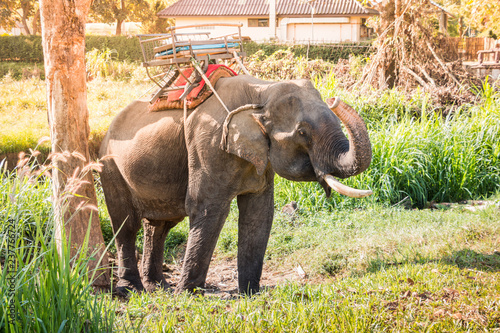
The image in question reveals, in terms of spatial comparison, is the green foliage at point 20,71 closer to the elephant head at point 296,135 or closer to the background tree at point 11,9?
the background tree at point 11,9

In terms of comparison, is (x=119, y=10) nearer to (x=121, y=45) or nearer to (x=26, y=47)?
(x=121, y=45)

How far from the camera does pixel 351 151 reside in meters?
3.87

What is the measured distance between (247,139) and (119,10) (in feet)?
110

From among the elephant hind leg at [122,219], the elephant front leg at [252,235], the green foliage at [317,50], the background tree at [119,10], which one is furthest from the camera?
the background tree at [119,10]

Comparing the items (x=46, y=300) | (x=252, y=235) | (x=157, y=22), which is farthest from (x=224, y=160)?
(x=157, y=22)

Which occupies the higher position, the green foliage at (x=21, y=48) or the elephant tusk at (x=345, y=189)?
the green foliage at (x=21, y=48)

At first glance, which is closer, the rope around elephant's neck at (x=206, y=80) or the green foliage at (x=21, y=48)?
the rope around elephant's neck at (x=206, y=80)

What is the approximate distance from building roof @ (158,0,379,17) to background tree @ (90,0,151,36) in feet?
4.75

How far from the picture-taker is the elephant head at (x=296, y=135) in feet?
13.1

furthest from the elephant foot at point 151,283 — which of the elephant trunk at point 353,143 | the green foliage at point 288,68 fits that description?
the green foliage at point 288,68

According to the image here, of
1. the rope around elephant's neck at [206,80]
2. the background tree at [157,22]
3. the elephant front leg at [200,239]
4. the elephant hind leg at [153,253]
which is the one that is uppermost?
the background tree at [157,22]

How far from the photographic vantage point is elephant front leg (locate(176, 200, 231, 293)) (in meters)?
4.72

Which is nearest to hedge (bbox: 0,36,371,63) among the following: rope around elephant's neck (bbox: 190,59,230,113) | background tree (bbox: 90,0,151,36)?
background tree (bbox: 90,0,151,36)

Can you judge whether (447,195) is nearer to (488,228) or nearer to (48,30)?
(488,228)
